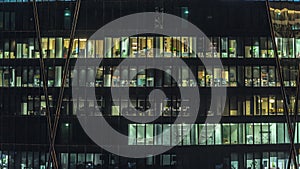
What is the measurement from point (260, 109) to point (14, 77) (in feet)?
24.0

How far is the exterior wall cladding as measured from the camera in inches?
668

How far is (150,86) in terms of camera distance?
17203mm

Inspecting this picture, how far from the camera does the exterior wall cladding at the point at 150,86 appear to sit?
16969mm

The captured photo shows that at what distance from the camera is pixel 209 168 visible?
55.5 feet

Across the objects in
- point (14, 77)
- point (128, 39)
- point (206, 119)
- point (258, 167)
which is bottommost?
point (258, 167)

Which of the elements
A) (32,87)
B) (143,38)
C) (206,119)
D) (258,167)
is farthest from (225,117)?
(32,87)

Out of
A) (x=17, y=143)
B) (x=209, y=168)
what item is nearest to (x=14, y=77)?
(x=17, y=143)

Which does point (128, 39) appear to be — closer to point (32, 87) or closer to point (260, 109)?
point (32, 87)

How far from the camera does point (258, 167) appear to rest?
1742cm

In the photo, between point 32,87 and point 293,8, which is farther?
point 32,87

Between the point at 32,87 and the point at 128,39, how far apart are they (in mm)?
3169

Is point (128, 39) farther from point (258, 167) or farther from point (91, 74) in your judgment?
point (258, 167)

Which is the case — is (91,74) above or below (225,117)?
above

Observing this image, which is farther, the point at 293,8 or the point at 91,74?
the point at 91,74
